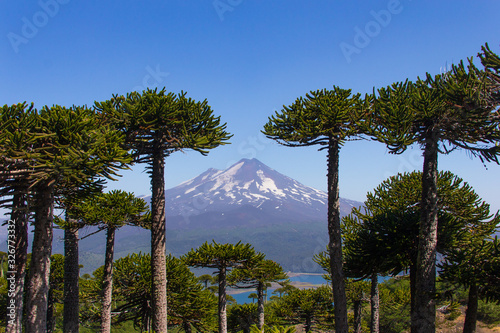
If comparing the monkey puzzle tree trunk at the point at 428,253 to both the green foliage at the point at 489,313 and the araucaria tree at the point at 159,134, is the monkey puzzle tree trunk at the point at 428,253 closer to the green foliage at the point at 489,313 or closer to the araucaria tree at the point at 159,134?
the araucaria tree at the point at 159,134

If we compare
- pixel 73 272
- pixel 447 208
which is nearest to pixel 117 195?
pixel 73 272

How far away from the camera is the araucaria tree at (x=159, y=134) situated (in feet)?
35.4

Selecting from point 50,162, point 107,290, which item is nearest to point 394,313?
point 107,290

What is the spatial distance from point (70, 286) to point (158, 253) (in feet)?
19.8

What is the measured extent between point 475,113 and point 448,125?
3.15 ft

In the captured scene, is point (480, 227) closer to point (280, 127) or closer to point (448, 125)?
point (448, 125)

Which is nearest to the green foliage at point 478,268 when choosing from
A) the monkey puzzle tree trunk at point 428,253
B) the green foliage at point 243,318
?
the monkey puzzle tree trunk at point 428,253

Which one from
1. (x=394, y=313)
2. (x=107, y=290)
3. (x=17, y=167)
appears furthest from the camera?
(x=394, y=313)

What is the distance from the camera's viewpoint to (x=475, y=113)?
10.0 metres

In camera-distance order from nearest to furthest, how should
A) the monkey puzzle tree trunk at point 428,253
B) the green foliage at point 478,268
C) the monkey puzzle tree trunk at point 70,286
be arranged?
the monkey puzzle tree trunk at point 428,253
the green foliage at point 478,268
the monkey puzzle tree trunk at point 70,286

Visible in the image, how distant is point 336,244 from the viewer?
1115cm

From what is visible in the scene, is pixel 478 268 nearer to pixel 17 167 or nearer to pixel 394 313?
pixel 17 167

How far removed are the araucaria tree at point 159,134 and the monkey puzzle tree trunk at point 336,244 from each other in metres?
4.06

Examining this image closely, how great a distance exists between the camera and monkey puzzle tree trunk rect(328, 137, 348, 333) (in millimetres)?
10781
